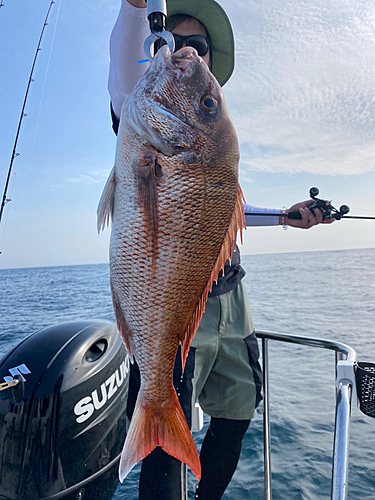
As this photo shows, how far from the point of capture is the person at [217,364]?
1.48 m

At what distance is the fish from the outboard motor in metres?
0.94

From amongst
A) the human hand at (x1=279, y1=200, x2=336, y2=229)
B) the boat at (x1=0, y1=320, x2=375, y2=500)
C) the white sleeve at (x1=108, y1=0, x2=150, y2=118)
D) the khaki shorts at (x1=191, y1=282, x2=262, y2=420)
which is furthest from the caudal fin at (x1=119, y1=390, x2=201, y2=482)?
the human hand at (x1=279, y1=200, x2=336, y2=229)

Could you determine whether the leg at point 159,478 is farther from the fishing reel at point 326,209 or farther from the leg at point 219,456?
the fishing reel at point 326,209

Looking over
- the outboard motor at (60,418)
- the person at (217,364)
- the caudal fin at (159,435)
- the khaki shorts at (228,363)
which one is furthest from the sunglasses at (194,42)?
the outboard motor at (60,418)

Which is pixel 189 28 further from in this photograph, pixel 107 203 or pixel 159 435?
pixel 159 435

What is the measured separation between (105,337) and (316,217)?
5.04ft

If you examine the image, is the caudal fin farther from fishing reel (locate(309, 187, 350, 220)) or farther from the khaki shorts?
fishing reel (locate(309, 187, 350, 220))

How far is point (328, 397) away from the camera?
5.62 meters

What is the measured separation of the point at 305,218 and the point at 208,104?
100 centimetres

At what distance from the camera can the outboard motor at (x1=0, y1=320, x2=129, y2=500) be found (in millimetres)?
1717

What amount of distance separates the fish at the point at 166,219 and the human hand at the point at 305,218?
88 centimetres

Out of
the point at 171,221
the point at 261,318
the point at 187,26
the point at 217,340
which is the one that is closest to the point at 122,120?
the point at 171,221

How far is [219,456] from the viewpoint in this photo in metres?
1.68

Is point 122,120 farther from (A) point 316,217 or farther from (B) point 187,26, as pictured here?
(A) point 316,217
